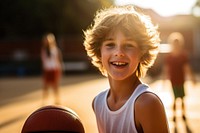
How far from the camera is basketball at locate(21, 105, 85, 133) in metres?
3.32

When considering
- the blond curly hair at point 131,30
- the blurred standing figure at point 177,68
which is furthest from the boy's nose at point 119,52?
the blurred standing figure at point 177,68

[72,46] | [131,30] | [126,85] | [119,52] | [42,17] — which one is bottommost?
[126,85]

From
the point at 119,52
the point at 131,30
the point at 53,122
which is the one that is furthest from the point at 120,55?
the point at 53,122

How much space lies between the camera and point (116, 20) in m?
2.98

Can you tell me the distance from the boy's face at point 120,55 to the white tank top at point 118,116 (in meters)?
0.14

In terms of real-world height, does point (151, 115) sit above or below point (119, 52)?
below

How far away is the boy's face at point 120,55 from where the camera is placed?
9.74ft

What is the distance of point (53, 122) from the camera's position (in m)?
3.38

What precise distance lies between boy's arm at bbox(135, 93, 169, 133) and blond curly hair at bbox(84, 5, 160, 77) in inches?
14.9

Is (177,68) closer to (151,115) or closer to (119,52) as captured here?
(119,52)

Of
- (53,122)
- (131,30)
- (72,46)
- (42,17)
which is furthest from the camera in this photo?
(72,46)

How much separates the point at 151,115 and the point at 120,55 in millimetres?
459

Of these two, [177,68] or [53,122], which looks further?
[177,68]

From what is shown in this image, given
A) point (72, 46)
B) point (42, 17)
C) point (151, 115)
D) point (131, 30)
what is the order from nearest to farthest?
point (151, 115) → point (131, 30) → point (42, 17) → point (72, 46)
